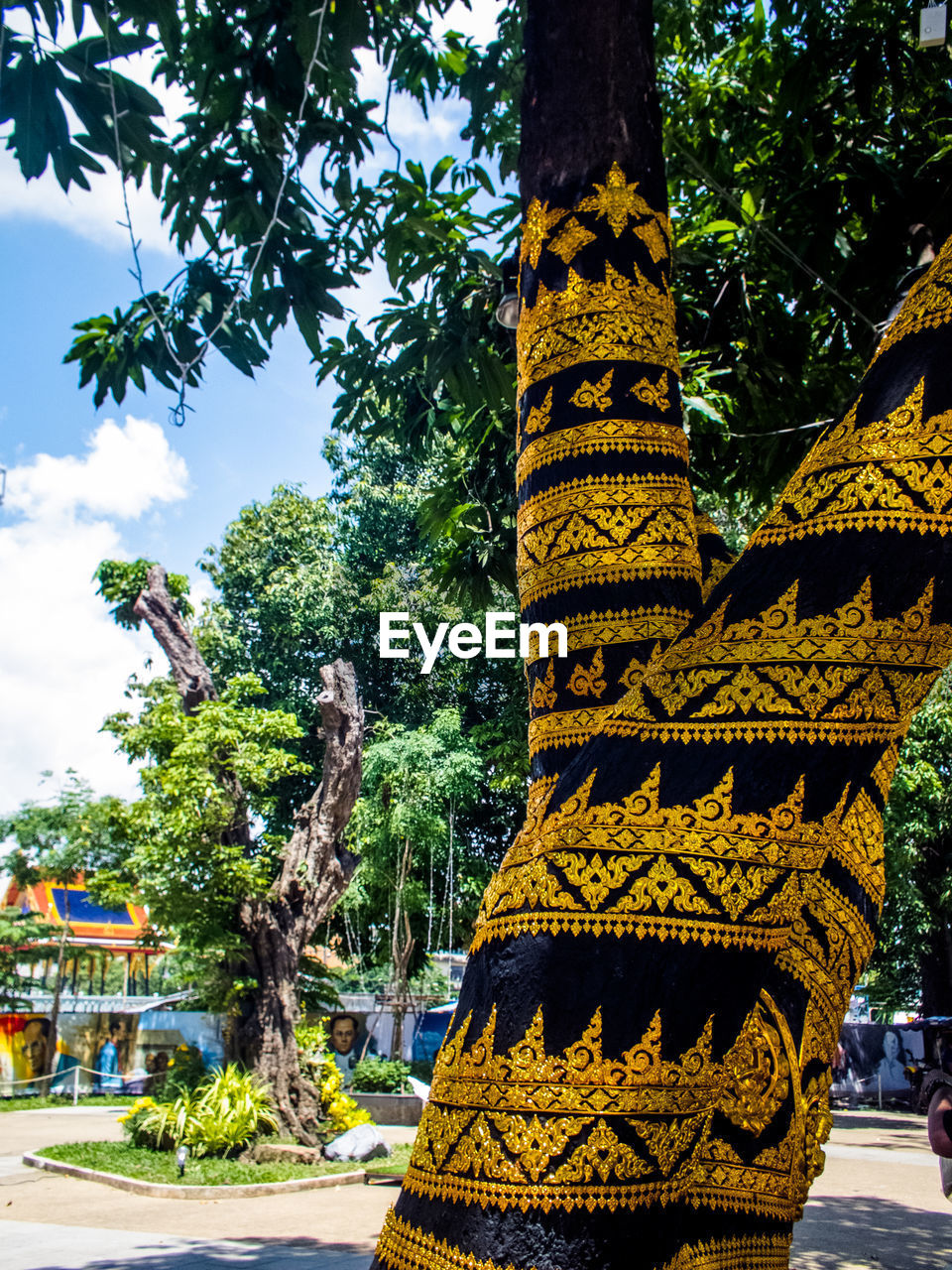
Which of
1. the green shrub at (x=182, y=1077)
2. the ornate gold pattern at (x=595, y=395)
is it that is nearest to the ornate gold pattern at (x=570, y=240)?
the ornate gold pattern at (x=595, y=395)

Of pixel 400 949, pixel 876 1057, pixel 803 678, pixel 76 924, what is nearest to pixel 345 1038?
pixel 400 949

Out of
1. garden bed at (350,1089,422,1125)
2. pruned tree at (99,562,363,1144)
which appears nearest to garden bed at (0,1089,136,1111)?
garden bed at (350,1089,422,1125)

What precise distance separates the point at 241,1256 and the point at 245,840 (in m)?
6.57

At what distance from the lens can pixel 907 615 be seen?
1230mm

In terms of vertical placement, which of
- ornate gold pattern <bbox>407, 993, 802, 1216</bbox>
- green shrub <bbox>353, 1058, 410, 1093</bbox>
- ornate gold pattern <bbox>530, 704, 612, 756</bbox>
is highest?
ornate gold pattern <bbox>530, 704, 612, 756</bbox>

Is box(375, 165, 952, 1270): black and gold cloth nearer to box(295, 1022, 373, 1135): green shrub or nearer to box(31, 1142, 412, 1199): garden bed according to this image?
box(31, 1142, 412, 1199): garden bed

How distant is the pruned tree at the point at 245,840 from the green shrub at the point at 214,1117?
0.37 meters

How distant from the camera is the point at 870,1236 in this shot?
29.1 feet

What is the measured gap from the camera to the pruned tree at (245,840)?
1338cm

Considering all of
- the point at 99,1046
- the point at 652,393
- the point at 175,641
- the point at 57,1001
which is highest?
the point at 175,641

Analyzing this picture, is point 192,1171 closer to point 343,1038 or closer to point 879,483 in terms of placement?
point 343,1038

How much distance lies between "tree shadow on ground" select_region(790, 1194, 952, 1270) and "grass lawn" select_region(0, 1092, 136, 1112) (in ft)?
53.0

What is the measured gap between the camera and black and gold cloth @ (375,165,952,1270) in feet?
3.58

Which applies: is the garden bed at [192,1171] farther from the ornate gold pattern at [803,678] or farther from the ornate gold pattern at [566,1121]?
the ornate gold pattern at [803,678]
